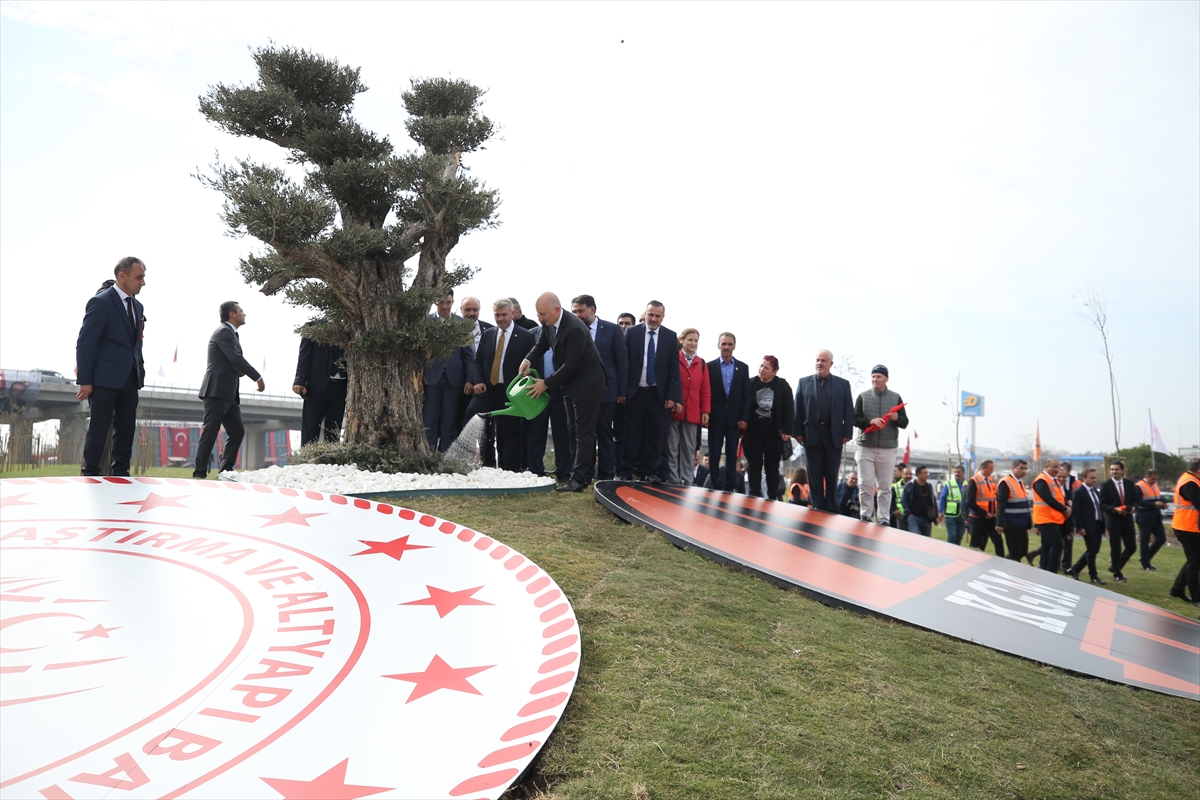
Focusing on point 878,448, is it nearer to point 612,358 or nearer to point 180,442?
point 612,358

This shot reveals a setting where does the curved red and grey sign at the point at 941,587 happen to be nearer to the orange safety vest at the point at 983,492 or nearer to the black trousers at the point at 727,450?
the black trousers at the point at 727,450

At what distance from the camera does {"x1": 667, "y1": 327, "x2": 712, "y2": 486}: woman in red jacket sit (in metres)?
8.65

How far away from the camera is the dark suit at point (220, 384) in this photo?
23.9ft

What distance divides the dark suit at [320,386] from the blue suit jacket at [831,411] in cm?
528

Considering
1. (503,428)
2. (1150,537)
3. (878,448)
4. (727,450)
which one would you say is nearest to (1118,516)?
(1150,537)

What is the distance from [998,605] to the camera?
4.55 m

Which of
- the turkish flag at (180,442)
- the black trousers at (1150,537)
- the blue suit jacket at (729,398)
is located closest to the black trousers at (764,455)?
the blue suit jacket at (729,398)

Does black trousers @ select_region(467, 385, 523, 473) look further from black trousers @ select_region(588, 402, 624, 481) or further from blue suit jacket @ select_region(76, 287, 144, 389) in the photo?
blue suit jacket @ select_region(76, 287, 144, 389)

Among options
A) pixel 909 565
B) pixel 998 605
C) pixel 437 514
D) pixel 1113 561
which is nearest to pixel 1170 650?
pixel 998 605

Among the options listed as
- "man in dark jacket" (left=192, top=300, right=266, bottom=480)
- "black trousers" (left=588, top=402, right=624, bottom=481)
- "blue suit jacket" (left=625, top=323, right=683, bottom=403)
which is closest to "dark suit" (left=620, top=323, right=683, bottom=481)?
"blue suit jacket" (left=625, top=323, right=683, bottom=403)

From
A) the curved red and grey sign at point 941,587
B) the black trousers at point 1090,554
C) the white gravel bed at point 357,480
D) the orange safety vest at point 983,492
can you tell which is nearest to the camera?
the curved red and grey sign at point 941,587

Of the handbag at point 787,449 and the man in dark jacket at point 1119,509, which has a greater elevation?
the handbag at point 787,449

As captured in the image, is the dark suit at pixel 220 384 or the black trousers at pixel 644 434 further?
the black trousers at pixel 644 434

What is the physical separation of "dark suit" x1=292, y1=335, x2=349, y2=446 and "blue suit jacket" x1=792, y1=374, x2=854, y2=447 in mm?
5283
